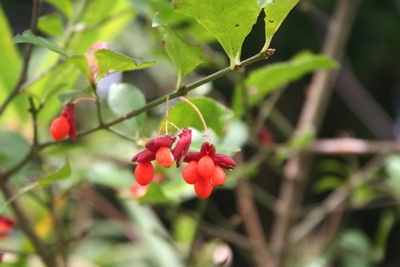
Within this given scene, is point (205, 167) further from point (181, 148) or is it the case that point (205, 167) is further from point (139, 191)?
point (139, 191)

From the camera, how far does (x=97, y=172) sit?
798 mm

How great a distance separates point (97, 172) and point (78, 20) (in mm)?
279

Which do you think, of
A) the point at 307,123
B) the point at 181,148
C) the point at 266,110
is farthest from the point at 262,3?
the point at 307,123

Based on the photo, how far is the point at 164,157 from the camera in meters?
0.40

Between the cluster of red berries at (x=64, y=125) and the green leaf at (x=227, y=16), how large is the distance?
0.18 metres

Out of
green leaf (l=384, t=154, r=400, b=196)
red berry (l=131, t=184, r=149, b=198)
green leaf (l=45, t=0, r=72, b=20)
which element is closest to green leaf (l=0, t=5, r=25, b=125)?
green leaf (l=45, t=0, r=72, b=20)

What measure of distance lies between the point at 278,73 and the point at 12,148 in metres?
0.43

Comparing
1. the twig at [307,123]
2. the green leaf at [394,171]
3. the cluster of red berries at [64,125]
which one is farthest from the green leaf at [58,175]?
the green leaf at [394,171]

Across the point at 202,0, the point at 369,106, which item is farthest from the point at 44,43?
the point at 369,106

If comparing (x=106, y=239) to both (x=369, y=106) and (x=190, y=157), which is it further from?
(x=190, y=157)

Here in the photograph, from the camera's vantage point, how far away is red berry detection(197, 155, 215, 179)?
40 cm

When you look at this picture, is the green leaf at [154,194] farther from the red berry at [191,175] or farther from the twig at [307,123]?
the twig at [307,123]

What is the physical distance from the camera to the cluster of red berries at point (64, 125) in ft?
1.52

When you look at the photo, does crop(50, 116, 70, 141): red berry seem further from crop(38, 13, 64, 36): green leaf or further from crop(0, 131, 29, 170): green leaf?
crop(38, 13, 64, 36): green leaf
